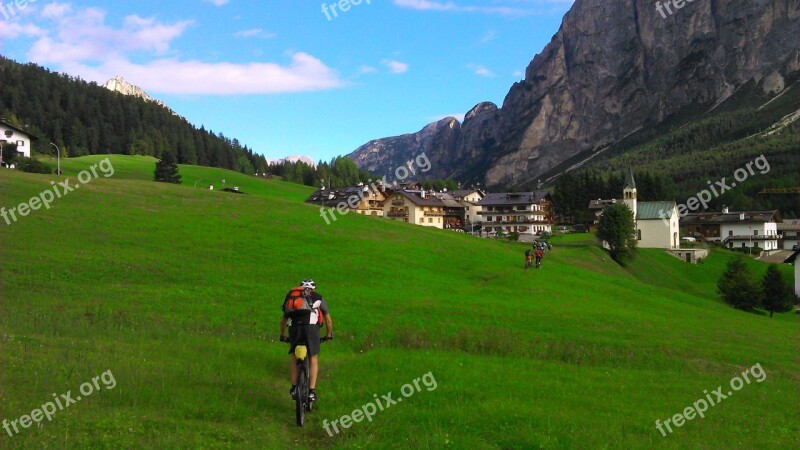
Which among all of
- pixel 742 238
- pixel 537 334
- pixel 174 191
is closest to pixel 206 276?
pixel 537 334

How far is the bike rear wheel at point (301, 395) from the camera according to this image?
43.1 feet

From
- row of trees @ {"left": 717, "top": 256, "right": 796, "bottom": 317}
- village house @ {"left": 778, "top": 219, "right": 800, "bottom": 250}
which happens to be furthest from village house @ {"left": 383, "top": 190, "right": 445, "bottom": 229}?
village house @ {"left": 778, "top": 219, "right": 800, "bottom": 250}

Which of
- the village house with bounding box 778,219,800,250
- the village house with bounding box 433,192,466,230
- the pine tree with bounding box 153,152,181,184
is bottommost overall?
the village house with bounding box 778,219,800,250

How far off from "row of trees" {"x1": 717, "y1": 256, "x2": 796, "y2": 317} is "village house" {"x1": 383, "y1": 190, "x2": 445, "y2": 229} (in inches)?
3032

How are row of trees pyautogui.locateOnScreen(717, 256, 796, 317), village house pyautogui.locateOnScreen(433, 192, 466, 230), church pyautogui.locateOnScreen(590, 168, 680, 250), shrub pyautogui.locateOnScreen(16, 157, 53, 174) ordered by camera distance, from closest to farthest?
row of trees pyautogui.locateOnScreen(717, 256, 796, 317)
shrub pyautogui.locateOnScreen(16, 157, 53, 174)
church pyautogui.locateOnScreen(590, 168, 680, 250)
village house pyautogui.locateOnScreen(433, 192, 466, 230)

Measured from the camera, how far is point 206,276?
3538 cm

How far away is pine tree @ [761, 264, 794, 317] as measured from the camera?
76.3 meters

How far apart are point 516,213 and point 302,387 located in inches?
5930

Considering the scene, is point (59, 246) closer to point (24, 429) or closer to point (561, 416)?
point (24, 429)

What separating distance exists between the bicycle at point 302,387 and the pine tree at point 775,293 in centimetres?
7990

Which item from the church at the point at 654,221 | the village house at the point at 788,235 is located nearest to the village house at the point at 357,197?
the church at the point at 654,221

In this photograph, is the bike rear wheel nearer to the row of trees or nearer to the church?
the row of trees

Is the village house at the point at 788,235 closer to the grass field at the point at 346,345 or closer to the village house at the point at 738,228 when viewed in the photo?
the village house at the point at 738,228

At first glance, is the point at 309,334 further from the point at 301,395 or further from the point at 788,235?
the point at 788,235
